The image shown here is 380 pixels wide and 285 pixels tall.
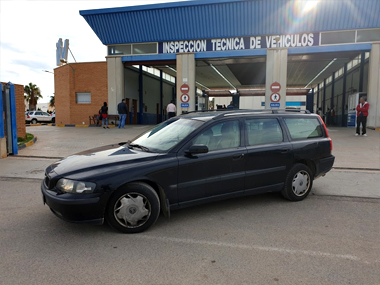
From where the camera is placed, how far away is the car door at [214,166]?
12.7ft

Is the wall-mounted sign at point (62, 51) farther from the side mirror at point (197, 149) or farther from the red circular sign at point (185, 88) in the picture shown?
the side mirror at point (197, 149)

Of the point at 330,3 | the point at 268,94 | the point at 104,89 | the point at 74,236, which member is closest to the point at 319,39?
the point at 330,3

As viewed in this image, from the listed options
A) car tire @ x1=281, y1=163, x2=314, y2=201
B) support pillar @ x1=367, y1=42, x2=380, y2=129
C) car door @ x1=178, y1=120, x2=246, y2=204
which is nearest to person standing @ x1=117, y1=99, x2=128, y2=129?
car door @ x1=178, y1=120, x2=246, y2=204

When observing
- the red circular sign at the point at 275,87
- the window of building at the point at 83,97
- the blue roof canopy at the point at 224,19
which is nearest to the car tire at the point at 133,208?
the red circular sign at the point at 275,87

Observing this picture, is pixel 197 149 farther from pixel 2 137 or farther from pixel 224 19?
pixel 224 19

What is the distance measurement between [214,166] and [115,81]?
739 inches

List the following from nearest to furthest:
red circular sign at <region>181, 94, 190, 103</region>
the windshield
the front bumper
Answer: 1. the front bumper
2. the windshield
3. red circular sign at <region>181, 94, 190, 103</region>

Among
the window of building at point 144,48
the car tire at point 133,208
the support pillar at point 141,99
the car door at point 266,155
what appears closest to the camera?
the car tire at point 133,208

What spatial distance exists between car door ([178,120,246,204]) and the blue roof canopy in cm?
1613

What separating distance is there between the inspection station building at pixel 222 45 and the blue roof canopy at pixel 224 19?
55 millimetres

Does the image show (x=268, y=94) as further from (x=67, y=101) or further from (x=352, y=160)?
(x=67, y=101)

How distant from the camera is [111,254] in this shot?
3.06 meters

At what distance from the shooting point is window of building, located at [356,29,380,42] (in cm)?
1748

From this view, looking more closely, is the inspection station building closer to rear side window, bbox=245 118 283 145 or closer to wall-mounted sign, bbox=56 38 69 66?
wall-mounted sign, bbox=56 38 69 66
